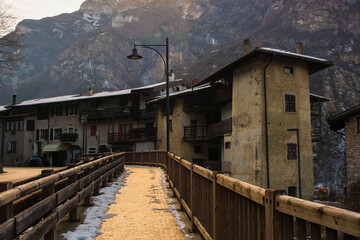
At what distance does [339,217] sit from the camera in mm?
2119

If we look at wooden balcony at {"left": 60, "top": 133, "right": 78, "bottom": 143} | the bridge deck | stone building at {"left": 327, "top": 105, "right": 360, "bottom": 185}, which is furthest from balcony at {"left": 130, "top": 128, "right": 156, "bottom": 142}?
the bridge deck

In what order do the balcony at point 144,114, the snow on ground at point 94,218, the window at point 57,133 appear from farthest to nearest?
the window at point 57,133 < the balcony at point 144,114 < the snow on ground at point 94,218

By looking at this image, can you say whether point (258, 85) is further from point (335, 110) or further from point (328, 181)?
point (335, 110)

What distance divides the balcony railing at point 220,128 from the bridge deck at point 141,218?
20.3 m

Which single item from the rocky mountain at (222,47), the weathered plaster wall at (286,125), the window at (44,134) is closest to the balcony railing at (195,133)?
the weathered plaster wall at (286,125)

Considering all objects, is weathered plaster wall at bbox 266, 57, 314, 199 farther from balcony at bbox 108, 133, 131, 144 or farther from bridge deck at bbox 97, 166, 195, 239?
balcony at bbox 108, 133, 131, 144

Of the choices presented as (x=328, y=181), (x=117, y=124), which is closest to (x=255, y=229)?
(x=117, y=124)

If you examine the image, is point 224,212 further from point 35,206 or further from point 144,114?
point 144,114

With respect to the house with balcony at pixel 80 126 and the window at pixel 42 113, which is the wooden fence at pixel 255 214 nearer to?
the house with balcony at pixel 80 126

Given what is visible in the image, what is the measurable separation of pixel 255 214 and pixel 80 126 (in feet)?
168

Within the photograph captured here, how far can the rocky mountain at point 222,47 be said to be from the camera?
4033 inches

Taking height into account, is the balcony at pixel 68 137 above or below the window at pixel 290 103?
below

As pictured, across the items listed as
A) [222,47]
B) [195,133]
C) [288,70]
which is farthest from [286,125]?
[222,47]

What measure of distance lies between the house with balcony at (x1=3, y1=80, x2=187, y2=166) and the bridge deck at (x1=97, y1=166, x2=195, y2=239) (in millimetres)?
34130
